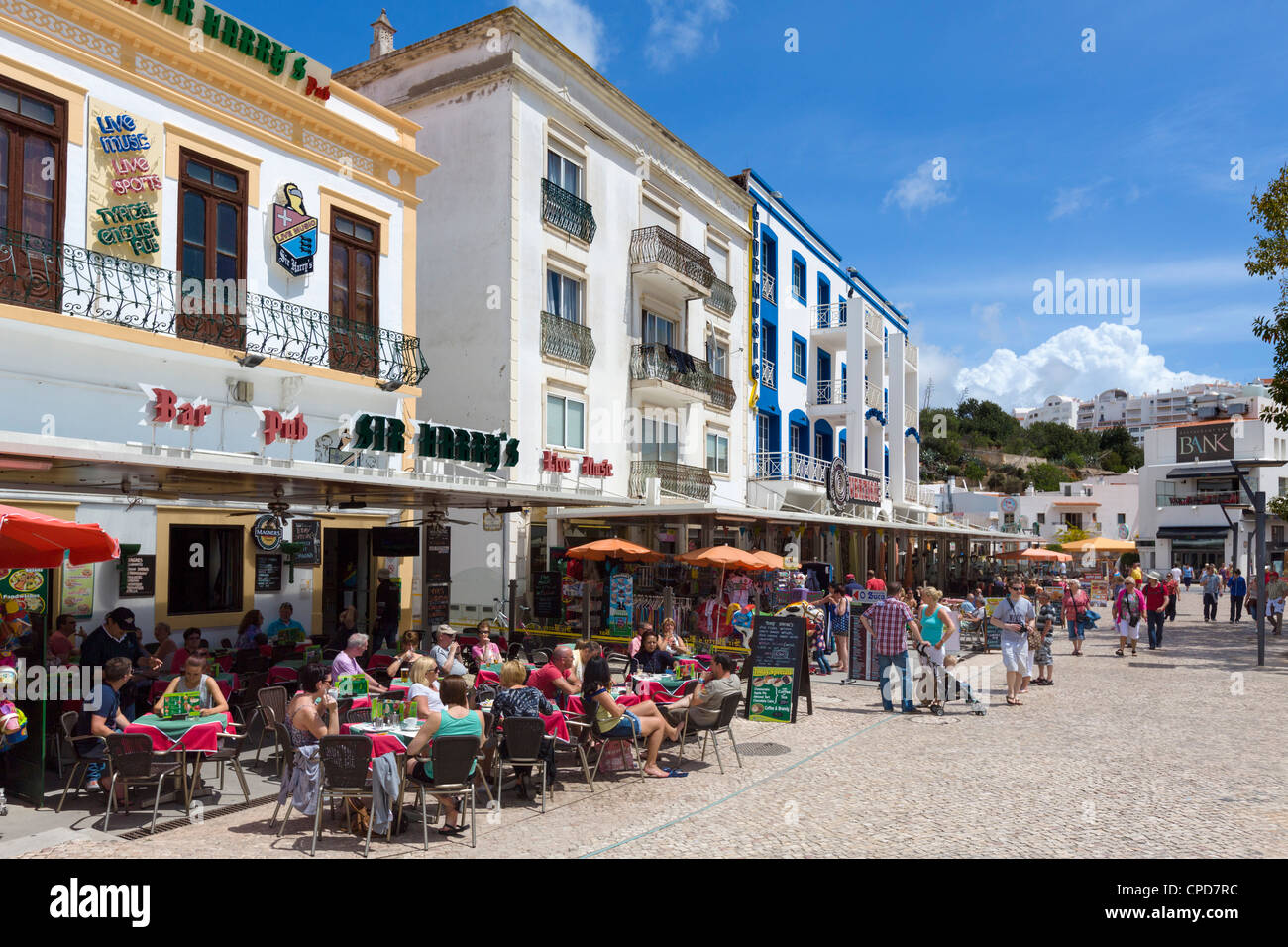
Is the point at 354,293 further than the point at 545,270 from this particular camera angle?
No

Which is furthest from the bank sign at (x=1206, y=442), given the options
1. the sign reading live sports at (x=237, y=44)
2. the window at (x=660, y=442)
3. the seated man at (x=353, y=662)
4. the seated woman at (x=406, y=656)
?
the seated man at (x=353, y=662)

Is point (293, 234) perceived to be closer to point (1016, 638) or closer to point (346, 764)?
point (346, 764)

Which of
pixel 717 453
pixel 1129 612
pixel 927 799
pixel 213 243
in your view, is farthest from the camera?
pixel 717 453

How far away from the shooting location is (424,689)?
889cm

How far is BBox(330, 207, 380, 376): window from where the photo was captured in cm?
1595

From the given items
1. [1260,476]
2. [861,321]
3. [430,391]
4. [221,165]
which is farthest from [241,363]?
[1260,476]

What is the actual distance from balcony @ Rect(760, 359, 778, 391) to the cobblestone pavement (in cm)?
1843

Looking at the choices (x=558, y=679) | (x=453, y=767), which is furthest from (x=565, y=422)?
(x=453, y=767)

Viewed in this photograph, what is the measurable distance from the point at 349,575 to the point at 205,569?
358 cm

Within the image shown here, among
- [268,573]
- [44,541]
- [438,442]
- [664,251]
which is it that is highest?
[664,251]

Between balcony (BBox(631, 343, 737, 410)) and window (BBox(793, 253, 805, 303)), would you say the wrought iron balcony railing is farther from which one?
window (BBox(793, 253, 805, 303))

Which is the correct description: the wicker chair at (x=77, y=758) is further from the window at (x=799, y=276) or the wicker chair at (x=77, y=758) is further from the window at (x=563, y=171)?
the window at (x=799, y=276)

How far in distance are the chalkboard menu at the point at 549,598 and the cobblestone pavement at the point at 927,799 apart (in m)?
7.32

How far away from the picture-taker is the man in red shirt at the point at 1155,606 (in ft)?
66.3
